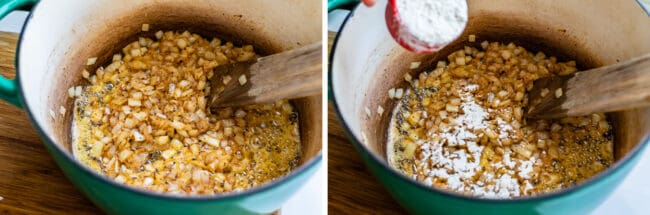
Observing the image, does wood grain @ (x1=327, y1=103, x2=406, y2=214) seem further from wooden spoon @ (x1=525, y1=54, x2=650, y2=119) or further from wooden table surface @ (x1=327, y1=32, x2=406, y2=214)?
wooden spoon @ (x1=525, y1=54, x2=650, y2=119)

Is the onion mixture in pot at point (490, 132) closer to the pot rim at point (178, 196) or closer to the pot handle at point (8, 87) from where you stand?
the pot rim at point (178, 196)

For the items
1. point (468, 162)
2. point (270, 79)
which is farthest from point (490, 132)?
point (270, 79)

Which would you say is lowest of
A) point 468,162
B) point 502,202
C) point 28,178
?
point 28,178

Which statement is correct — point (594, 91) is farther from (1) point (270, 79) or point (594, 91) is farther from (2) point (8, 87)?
(2) point (8, 87)

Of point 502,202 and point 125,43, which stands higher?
Result: point 502,202

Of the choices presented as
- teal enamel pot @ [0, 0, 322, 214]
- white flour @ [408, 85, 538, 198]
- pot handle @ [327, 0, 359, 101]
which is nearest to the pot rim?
teal enamel pot @ [0, 0, 322, 214]

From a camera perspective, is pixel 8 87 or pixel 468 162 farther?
pixel 468 162

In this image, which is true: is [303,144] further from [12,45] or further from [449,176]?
[12,45]

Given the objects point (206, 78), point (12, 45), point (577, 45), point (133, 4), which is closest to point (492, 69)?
point (577, 45)
